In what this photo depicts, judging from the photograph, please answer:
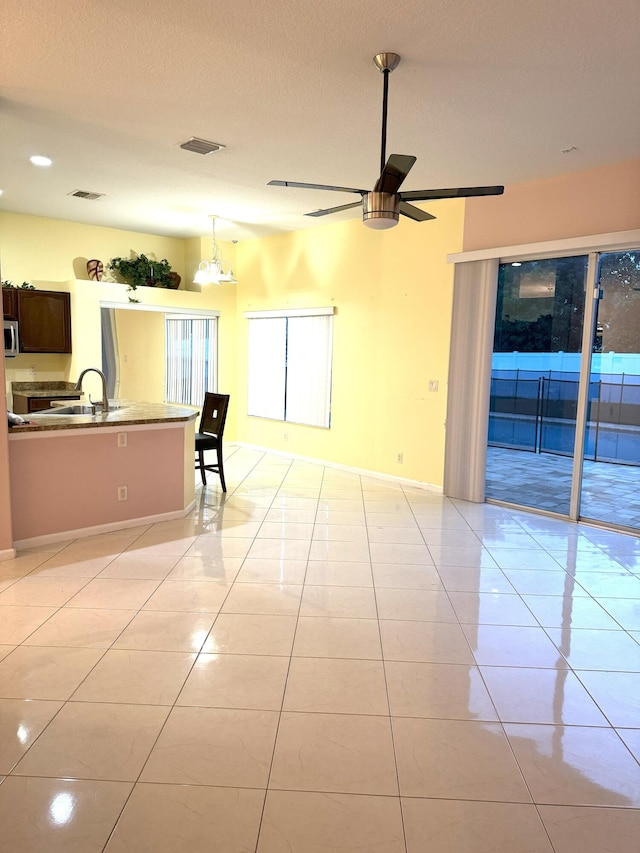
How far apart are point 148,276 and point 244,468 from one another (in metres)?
2.91

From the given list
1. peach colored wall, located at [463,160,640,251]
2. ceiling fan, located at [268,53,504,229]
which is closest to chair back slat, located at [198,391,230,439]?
peach colored wall, located at [463,160,640,251]

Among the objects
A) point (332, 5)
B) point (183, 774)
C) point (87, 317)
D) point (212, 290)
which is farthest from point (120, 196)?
point (183, 774)

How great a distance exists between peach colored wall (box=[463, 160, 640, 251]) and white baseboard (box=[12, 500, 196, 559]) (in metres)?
3.67

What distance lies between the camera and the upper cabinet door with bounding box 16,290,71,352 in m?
6.48

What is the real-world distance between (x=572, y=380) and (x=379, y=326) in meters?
2.22

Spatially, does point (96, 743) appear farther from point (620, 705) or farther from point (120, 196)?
point (120, 196)

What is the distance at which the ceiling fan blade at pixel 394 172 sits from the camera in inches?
106

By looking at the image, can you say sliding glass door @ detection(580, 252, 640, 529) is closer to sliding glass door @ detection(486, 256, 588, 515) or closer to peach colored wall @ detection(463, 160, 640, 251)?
sliding glass door @ detection(486, 256, 588, 515)

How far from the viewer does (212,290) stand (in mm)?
8062

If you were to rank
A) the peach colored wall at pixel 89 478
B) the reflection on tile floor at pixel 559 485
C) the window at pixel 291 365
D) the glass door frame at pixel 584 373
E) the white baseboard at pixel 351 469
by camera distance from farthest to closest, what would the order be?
the window at pixel 291 365, the white baseboard at pixel 351 469, the reflection on tile floor at pixel 559 485, the glass door frame at pixel 584 373, the peach colored wall at pixel 89 478

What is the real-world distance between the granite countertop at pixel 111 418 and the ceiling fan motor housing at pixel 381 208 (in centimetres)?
236

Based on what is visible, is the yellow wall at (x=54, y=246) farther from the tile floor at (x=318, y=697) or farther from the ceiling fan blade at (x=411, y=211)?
the ceiling fan blade at (x=411, y=211)

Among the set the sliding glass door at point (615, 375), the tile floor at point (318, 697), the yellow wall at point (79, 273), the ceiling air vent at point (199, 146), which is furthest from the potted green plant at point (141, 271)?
the sliding glass door at point (615, 375)

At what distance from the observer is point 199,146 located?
14.0ft
